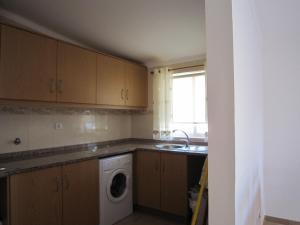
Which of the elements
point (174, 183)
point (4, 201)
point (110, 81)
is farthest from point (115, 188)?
point (110, 81)

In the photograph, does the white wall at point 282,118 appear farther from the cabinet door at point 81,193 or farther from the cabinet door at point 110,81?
the cabinet door at point 81,193

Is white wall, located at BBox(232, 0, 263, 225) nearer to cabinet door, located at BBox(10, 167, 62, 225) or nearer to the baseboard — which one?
the baseboard

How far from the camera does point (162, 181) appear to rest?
2496mm

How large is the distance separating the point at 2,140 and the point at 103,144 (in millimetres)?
1299

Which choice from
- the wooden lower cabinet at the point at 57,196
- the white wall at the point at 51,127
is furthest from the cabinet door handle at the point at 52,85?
the wooden lower cabinet at the point at 57,196

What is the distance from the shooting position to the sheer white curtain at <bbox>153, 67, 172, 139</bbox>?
10.1ft

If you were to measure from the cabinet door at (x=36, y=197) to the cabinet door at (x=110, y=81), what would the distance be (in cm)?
109

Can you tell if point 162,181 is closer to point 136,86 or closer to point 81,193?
point 81,193

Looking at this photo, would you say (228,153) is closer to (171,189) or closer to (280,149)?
(171,189)

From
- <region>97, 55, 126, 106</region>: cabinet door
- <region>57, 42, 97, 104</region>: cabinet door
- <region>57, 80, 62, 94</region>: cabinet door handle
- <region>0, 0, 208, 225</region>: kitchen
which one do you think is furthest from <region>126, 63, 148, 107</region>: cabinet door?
<region>57, 80, 62, 94</region>: cabinet door handle

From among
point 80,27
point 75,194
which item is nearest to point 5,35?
point 80,27

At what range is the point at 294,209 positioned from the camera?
2.33 m

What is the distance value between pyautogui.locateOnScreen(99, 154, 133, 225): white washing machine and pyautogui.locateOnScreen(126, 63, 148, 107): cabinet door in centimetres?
90

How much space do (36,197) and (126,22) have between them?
1.83m
